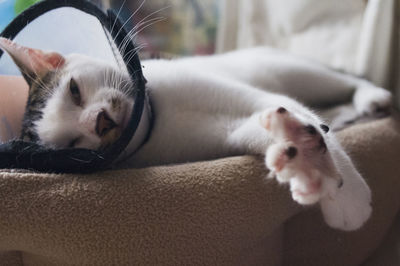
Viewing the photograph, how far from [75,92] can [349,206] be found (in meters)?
0.56

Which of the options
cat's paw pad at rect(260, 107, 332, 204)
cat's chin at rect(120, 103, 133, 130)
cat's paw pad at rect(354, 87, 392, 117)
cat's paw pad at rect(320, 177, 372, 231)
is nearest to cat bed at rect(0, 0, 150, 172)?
cat's chin at rect(120, 103, 133, 130)

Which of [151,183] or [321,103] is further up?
[151,183]

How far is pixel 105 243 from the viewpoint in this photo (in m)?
0.66

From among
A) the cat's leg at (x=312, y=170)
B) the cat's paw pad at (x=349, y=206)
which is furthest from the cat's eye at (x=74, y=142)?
the cat's paw pad at (x=349, y=206)

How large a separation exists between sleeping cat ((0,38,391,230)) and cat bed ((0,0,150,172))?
0.04 m

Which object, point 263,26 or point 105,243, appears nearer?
point 105,243

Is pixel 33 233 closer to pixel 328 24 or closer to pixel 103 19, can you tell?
pixel 103 19

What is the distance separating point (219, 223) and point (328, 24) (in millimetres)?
1037

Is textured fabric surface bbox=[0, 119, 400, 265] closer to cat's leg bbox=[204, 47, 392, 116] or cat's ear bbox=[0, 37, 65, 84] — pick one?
cat's ear bbox=[0, 37, 65, 84]

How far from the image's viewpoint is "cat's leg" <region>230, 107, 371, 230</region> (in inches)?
23.4

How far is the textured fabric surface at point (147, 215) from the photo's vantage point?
655mm

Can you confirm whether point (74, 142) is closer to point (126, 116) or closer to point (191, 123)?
point (126, 116)

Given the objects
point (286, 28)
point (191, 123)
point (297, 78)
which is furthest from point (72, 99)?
point (286, 28)

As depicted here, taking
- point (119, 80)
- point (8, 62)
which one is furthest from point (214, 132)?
point (8, 62)
